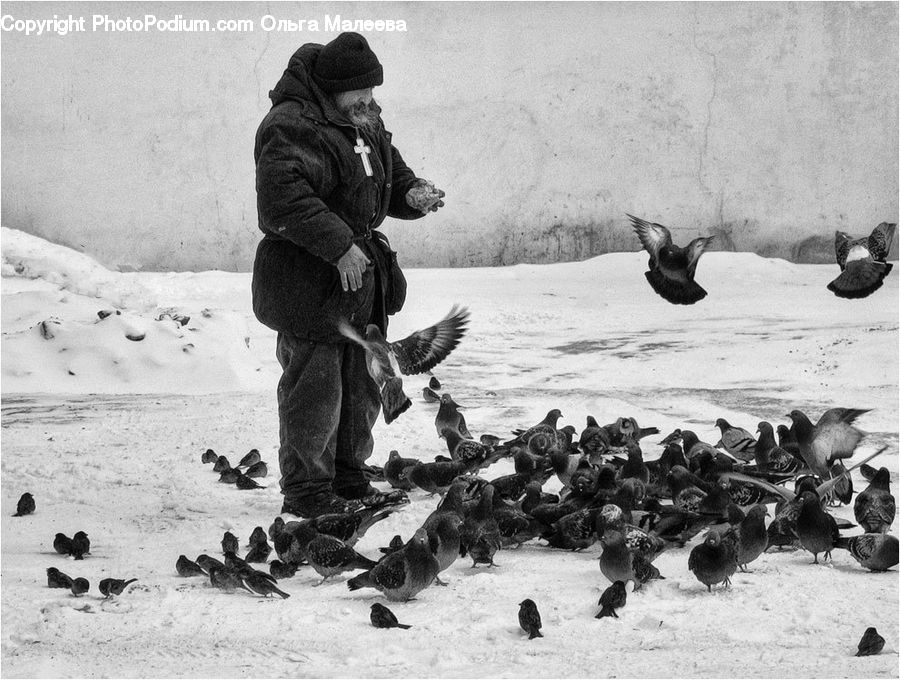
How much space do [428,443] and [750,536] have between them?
2.42 metres

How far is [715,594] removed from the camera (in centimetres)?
352

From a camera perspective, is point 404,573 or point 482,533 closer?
point 404,573

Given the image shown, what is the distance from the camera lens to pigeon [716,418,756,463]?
17.6ft

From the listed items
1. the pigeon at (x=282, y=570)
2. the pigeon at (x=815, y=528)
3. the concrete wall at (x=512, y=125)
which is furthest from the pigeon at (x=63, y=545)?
the concrete wall at (x=512, y=125)

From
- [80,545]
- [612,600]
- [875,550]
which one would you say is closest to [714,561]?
[612,600]

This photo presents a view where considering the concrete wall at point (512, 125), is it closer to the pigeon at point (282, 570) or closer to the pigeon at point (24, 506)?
the pigeon at point (24, 506)

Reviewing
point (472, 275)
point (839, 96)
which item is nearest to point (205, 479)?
point (472, 275)

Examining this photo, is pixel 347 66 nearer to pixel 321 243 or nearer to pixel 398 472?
pixel 321 243

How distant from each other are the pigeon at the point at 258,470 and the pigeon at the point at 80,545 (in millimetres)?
1100

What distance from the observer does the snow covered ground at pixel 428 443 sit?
3125mm

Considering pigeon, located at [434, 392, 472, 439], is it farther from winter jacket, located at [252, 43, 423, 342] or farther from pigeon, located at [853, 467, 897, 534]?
pigeon, located at [853, 467, 897, 534]

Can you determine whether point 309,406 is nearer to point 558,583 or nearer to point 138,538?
point 138,538

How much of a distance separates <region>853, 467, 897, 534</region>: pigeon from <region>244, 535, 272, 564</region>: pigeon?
6.79 feet

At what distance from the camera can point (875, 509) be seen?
409 cm
